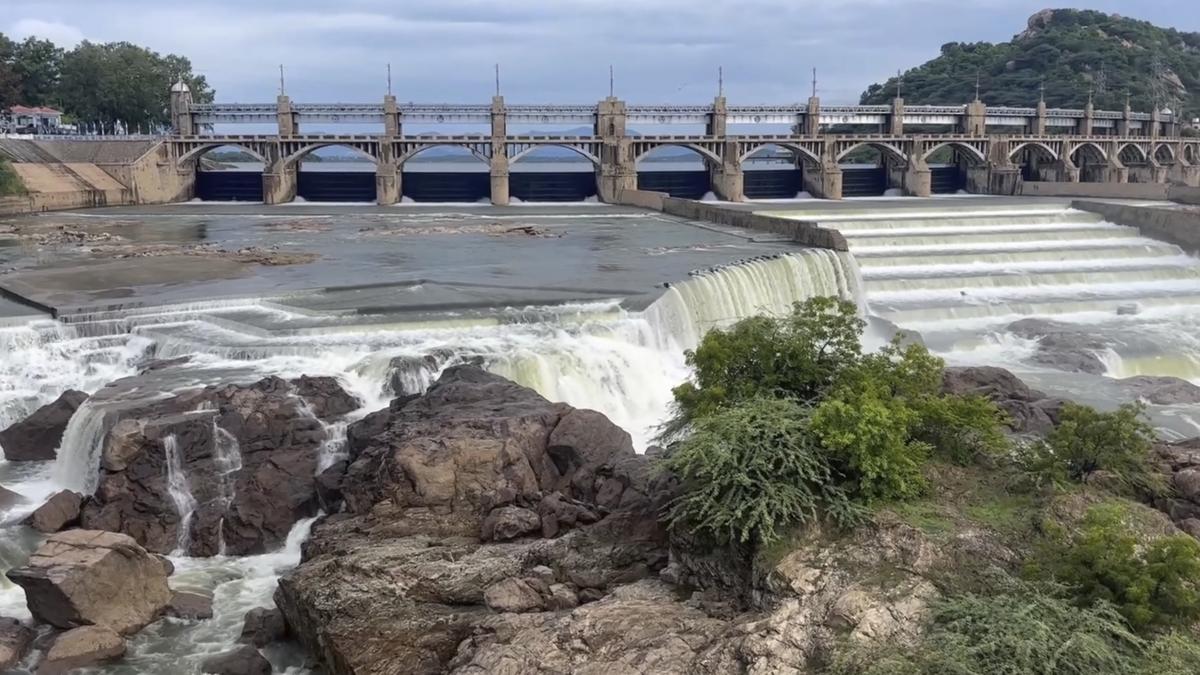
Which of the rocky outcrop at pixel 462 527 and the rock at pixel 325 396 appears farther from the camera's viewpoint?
the rock at pixel 325 396

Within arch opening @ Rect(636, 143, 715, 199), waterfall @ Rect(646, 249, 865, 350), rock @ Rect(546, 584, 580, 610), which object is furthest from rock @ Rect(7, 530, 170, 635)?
arch opening @ Rect(636, 143, 715, 199)

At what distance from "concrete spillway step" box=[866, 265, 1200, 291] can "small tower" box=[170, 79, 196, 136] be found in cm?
4312

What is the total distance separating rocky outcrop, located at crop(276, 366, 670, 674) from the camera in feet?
34.5

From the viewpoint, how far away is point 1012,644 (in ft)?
25.3

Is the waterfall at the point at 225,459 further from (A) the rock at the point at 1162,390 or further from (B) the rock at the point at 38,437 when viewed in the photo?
(A) the rock at the point at 1162,390

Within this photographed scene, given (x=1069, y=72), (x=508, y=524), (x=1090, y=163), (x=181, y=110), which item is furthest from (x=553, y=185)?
(x=1069, y=72)

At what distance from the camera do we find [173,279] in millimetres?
27125

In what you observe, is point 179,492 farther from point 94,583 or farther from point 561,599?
point 561,599

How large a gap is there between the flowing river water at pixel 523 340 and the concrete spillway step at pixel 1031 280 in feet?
0.23

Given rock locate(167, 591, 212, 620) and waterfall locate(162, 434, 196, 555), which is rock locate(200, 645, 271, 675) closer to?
rock locate(167, 591, 212, 620)

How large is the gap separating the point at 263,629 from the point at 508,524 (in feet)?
10.1

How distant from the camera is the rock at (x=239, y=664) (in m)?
10.8

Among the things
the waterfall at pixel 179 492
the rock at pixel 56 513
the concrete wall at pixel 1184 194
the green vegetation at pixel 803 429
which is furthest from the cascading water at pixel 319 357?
the concrete wall at pixel 1184 194

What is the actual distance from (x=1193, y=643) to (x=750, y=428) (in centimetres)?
419
